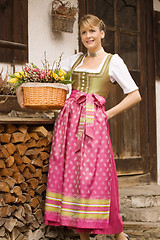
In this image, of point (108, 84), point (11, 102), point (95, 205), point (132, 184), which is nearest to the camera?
point (95, 205)

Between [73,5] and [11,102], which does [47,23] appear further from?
[11,102]

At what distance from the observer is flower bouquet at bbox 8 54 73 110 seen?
3.12 m

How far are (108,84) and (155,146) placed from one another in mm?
2184

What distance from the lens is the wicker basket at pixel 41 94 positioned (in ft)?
10.2

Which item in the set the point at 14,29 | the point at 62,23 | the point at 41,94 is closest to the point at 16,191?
the point at 41,94

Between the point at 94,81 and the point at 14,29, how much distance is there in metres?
1.15

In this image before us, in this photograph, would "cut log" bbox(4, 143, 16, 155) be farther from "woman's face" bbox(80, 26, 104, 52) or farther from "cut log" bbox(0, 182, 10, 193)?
"woman's face" bbox(80, 26, 104, 52)

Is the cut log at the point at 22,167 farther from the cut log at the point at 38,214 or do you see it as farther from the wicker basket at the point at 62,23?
the wicker basket at the point at 62,23

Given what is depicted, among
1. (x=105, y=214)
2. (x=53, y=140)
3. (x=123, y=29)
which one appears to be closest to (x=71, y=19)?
(x=123, y=29)

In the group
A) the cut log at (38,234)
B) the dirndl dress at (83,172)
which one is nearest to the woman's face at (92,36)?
the dirndl dress at (83,172)

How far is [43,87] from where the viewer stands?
3117mm

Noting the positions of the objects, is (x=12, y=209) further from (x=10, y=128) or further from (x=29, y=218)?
(x=10, y=128)

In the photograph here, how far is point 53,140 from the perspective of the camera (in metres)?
3.29

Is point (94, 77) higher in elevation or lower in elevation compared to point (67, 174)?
higher
